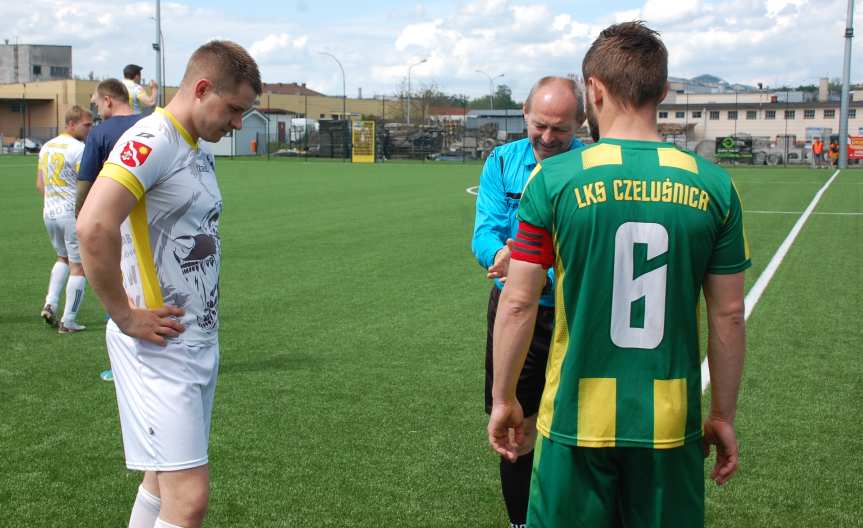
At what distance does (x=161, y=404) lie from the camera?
3.06 meters

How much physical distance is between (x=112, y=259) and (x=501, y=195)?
73.6 inches

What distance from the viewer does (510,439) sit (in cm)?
289

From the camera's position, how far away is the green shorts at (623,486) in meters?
2.58

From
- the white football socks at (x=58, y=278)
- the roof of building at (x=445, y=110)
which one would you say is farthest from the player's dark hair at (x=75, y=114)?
the roof of building at (x=445, y=110)

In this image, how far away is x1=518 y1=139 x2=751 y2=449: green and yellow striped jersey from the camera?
2471 mm

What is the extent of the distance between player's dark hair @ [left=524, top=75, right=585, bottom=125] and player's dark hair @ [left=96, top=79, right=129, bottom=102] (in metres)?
3.69

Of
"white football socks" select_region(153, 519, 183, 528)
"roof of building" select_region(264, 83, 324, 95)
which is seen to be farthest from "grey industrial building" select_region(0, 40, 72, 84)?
"white football socks" select_region(153, 519, 183, 528)

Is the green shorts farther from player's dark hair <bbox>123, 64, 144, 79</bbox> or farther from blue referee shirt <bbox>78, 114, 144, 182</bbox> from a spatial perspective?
player's dark hair <bbox>123, 64, 144, 79</bbox>

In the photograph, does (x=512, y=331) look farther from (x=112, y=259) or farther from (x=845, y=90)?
(x=845, y=90)

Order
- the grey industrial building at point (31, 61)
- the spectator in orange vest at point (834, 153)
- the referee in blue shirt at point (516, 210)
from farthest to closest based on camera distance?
1. the grey industrial building at point (31, 61)
2. the spectator in orange vest at point (834, 153)
3. the referee in blue shirt at point (516, 210)

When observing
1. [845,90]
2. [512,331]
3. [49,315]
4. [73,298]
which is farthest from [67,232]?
[845,90]

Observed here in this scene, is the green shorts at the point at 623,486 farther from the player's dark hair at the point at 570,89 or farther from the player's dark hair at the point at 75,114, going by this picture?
the player's dark hair at the point at 75,114

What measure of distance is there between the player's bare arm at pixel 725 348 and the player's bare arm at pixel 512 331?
506mm

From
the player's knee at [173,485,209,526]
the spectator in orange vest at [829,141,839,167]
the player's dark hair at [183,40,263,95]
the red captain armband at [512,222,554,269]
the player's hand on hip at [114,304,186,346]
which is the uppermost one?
the spectator in orange vest at [829,141,839,167]
